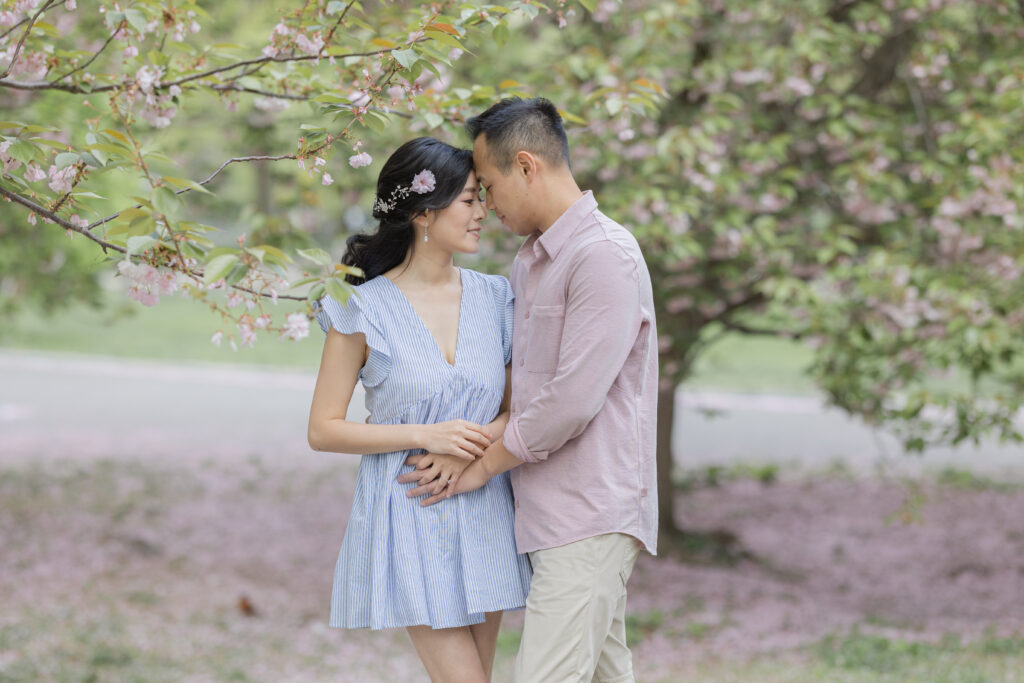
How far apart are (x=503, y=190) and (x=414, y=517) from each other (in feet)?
2.54

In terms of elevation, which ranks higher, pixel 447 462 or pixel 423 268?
pixel 423 268

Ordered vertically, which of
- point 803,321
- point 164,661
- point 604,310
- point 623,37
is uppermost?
point 623,37

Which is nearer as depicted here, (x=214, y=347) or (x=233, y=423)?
(x=233, y=423)

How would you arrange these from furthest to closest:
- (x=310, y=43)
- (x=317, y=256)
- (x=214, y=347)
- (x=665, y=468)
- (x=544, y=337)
A: (x=214, y=347) < (x=665, y=468) < (x=310, y=43) < (x=544, y=337) < (x=317, y=256)

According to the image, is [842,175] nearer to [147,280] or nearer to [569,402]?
[569,402]

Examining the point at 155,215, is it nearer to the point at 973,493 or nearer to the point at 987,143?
the point at 987,143

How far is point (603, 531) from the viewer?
87.9 inches

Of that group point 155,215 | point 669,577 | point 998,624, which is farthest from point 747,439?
point 155,215

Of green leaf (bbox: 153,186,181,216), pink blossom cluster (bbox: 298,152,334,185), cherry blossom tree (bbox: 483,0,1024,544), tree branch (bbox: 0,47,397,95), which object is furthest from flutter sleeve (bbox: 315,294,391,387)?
cherry blossom tree (bbox: 483,0,1024,544)

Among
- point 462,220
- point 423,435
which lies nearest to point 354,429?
point 423,435

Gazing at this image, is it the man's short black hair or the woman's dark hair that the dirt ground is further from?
the man's short black hair

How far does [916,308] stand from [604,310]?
287 centimetres

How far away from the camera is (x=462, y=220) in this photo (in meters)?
2.40

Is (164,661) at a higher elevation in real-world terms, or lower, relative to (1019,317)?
lower
